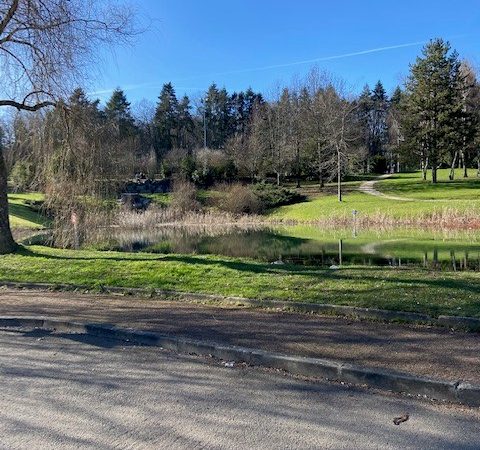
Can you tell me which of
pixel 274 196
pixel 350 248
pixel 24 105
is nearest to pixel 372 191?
pixel 274 196

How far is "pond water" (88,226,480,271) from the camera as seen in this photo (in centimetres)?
1930

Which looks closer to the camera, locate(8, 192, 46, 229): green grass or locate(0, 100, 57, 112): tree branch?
locate(0, 100, 57, 112): tree branch

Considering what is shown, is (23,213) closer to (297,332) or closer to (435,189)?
(435,189)

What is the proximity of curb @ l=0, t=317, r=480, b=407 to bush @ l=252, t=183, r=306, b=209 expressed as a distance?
45292 millimetres

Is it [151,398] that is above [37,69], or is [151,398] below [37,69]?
below

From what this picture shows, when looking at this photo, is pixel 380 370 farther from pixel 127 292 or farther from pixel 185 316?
pixel 127 292

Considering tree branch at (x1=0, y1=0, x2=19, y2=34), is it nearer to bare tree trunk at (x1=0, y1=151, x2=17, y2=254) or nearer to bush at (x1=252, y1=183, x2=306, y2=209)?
bare tree trunk at (x1=0, y1=151, x2=17, y2=254)

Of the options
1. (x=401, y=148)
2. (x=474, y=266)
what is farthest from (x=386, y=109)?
(x=474, y=266)

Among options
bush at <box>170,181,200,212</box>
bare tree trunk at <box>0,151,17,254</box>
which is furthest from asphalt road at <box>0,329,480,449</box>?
bush at <box>170,181,200,212</box>

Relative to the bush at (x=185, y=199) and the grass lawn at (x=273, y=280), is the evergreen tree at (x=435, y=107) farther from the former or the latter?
the grass lawn at (x=273, y=280)

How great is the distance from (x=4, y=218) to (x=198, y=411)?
46.9 ft

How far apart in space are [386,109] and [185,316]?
85732mm

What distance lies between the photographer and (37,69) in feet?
46.2

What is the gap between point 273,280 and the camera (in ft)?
34.6
